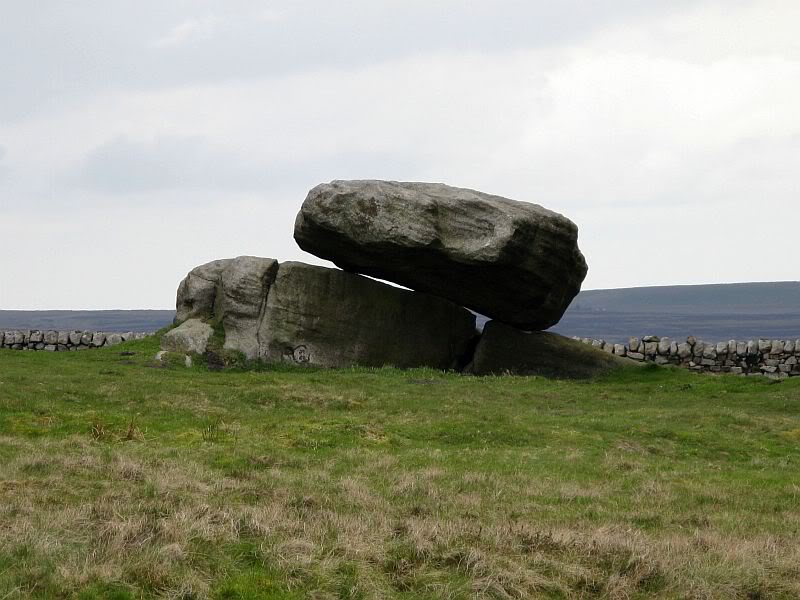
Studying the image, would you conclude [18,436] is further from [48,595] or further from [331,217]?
[331,217]

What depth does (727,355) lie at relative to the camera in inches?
1882

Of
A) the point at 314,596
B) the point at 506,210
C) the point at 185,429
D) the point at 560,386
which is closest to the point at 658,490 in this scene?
the point at 314,596

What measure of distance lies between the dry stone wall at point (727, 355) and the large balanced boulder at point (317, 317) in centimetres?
965

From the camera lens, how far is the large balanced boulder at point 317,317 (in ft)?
131

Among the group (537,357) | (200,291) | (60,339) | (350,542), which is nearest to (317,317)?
(200,291)

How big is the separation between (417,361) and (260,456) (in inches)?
849

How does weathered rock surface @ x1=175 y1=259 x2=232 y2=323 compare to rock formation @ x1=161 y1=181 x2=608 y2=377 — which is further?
weathered rock surface @ x1=175 y1=259 x2=232 y2=323

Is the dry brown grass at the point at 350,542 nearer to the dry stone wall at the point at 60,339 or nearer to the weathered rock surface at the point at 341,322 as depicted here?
the weathered rock surface at the point at 341,322

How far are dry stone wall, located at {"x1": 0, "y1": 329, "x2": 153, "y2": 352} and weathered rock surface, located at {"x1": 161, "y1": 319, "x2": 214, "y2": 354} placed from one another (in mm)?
11164

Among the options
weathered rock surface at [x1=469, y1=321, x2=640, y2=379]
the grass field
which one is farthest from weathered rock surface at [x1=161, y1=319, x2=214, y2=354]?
weathered rock surface at [x1=469, y1=321, x2=640, y2=379]

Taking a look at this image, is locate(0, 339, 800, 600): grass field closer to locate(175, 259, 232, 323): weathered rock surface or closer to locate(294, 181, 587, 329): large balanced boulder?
locate(294, 181, 587, 329): large balanced boulder

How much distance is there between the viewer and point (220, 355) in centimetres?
3875

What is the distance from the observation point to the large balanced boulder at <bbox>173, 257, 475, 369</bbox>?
131ft

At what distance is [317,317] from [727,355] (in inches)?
777
